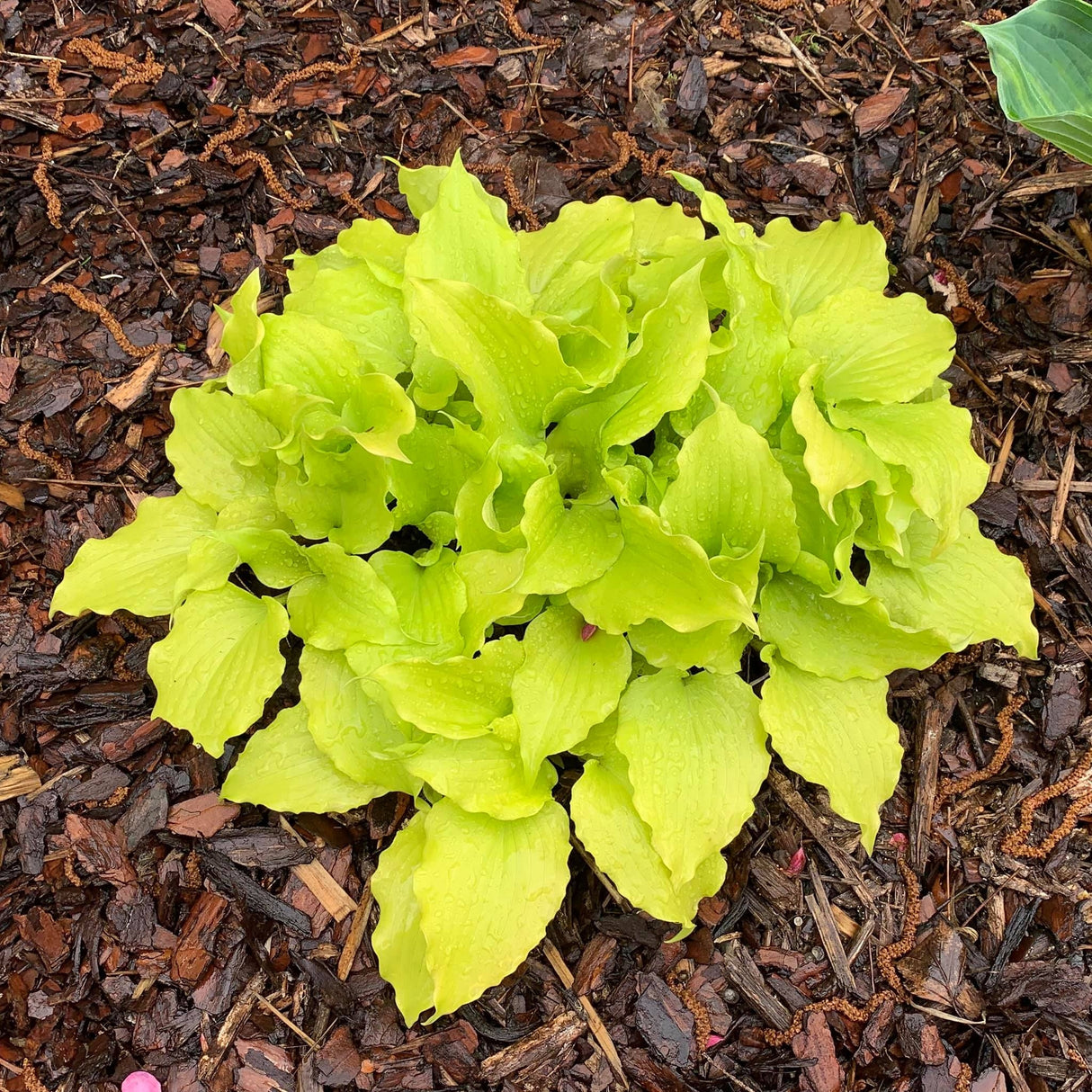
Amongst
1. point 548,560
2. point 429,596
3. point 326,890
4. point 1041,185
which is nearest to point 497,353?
point 548,560

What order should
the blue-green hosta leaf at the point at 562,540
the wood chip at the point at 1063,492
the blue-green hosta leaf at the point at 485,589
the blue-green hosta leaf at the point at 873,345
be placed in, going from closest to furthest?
the blue-green hosta leaf at the point at 562,540
the blue-green hosta leaf at the point at 485,589
the blue-green hosta leaf at the point at 873,345
the wood chip at the point at 1063,492

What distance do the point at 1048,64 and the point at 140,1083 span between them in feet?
10.7

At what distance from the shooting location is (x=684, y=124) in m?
3.03

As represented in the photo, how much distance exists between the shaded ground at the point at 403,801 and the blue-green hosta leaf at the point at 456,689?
0.57 meters

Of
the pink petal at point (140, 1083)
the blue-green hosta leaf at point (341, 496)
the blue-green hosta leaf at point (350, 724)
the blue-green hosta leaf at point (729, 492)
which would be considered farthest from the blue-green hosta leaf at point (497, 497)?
the pink petal at point (140, 1083)

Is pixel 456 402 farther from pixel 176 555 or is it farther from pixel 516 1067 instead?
pixel 516 1067

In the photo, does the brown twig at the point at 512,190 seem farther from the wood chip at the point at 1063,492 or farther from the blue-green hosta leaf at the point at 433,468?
the wood chip at the point at 1063,492

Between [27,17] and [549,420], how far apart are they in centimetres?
247

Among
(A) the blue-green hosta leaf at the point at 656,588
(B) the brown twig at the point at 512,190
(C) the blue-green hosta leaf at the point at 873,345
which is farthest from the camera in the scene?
(B) the brown twig at the point at 512,190

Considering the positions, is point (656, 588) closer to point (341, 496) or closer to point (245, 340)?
point (341, 496)

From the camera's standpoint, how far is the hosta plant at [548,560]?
1.85 meters

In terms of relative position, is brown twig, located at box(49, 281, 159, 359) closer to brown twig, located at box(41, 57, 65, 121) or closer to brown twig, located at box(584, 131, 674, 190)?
brown twig, located at box(41, 57, 65, 121)

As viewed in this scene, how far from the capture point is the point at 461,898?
1862mm

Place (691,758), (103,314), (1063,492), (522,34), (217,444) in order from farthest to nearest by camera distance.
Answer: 1. (522,34)
2. (103,314)
3. (1063,492)
4. (217,444)
5. (691,758)
